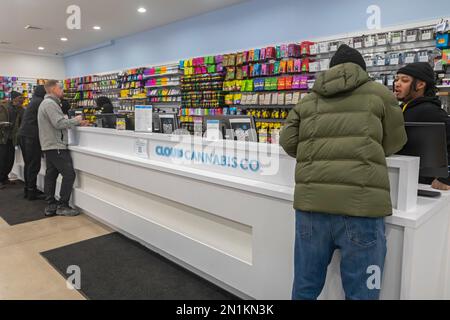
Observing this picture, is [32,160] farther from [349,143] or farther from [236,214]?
[349,143]

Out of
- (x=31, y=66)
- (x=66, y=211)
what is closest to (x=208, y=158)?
(x=66, y=211)

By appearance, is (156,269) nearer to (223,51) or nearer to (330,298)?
(330,298)

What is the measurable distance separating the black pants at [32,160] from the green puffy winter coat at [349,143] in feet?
15.1

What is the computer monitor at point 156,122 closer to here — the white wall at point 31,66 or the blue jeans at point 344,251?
the blue jeans at point 344,251

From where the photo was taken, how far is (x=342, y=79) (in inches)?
57.6

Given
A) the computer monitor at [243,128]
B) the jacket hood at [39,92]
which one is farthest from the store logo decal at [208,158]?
the jacket hood at [39,92]

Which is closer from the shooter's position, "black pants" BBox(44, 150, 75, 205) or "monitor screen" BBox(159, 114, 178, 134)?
"monitor screen" BBox(159, 114, 178, 134)

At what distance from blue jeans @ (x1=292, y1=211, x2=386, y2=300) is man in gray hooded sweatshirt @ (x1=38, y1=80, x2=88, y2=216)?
3480mm

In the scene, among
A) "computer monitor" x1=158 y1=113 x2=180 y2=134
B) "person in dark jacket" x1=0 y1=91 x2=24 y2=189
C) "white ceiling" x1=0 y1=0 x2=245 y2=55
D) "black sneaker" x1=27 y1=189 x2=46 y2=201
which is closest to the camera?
"computer monitor" x1=158 y1=113 x2=180 y2=134

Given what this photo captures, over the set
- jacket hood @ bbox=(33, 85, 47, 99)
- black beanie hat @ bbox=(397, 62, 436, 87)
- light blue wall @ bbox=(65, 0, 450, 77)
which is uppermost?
light blue wall @ bbox=(65, 0, 450, 77)

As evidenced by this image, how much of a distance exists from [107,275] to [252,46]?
494 centimetres

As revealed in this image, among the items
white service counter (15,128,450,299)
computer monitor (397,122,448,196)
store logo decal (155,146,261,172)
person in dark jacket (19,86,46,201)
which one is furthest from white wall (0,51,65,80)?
computer monitor (397,122,448,196)

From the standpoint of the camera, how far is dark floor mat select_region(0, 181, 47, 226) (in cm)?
429

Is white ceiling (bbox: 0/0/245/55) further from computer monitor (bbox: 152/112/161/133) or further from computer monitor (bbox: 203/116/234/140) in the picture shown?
computer monitor (bbox: 203/116/234/140)
